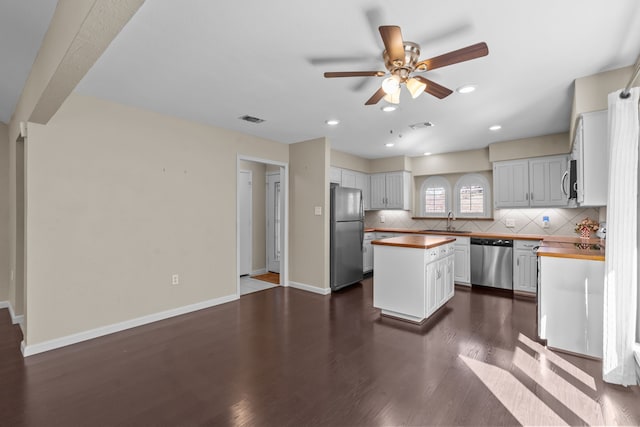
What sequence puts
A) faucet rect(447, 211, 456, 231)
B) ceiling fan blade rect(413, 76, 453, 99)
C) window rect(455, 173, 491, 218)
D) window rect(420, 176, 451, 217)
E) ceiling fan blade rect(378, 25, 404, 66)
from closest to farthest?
ceiling fan blade rect(378, 25, 404, 66) → ceiling fan blade rect(413, 76, 453, 99) → window rect(455, 173, 491, 218) → faucet rect(447, 211, 456, 231) → window rect(420, 176, 451, 217)

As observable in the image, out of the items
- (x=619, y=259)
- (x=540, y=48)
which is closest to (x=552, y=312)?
(x=619, y=259)

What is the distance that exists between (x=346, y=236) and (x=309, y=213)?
2.41 feet

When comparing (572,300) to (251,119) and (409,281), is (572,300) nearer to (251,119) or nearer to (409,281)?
(409,281)

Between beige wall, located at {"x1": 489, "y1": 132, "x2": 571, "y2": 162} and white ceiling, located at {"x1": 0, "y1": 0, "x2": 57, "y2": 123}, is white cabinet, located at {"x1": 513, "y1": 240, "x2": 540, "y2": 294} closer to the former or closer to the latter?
beige wall, located at {"x1": 489, "y1": 132, "x2": 571, "y2": 162}

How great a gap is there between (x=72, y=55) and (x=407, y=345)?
328 cm

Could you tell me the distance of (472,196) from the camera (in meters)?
5.80

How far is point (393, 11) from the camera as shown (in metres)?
1.79

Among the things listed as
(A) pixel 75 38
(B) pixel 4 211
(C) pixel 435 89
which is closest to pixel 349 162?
(C) pixel 435 89

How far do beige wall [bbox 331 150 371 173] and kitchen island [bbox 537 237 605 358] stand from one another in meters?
3.69

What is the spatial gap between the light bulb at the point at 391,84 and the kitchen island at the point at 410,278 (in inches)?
72.1

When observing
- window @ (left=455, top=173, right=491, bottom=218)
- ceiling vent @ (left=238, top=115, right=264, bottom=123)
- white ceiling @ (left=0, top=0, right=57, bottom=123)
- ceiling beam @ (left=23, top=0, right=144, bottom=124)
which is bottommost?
window @ (left=455, top=173, right=491, bottom=218)

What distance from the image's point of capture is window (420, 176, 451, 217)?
6.12m

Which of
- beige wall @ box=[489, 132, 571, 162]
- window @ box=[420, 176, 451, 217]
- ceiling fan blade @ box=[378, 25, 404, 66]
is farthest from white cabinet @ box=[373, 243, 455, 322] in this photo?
window @ box=[420, 176, 451, 217]

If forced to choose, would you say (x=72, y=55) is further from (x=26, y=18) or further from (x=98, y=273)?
(x=98, y=273)
